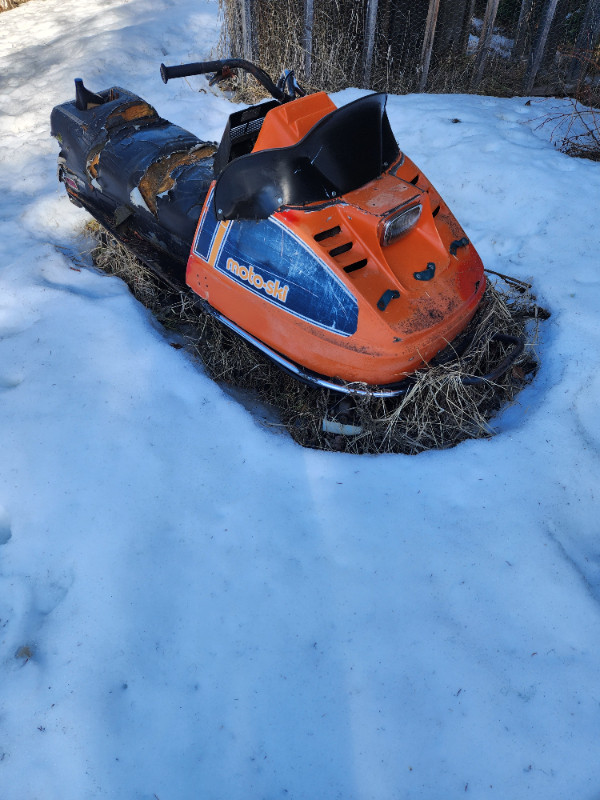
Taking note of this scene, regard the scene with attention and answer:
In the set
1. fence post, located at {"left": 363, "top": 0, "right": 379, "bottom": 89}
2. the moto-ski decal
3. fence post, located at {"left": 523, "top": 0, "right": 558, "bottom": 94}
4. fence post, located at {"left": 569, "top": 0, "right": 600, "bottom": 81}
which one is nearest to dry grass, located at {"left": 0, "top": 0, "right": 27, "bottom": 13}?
fence post, located at {"left": 363, "top": 0, "right": 379, "bottom": 89}

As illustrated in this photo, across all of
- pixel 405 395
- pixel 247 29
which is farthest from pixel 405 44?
pixel 405 395

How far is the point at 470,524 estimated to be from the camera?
2365 mm

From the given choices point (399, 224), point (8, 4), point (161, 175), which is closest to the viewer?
point (399, 224)

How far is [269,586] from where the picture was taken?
7.11 ft

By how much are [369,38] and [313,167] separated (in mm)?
3970

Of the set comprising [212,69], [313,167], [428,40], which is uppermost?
[212,69]

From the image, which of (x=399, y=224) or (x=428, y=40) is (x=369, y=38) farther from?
(x=399, y=224)

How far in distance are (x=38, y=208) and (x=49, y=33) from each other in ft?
13.4

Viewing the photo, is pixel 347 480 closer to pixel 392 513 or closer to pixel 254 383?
pixel 392 513

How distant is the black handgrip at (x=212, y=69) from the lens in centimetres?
267

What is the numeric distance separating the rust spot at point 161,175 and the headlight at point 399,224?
1.41 m

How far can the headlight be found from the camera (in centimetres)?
245

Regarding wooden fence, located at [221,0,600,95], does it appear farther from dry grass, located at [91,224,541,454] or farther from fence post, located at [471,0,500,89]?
dry grass, located at [91,224,541,454]

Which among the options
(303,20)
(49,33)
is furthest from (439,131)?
(49,33)
